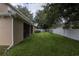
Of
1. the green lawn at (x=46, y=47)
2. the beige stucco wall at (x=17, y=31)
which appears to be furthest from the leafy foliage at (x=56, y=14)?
the beige stucco wall at (x=17, y=31)

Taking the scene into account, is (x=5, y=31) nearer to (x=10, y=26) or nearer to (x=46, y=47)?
(x=10, y=26)

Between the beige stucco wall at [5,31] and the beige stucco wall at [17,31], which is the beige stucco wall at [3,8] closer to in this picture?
the beige stucco wall at [5,31]

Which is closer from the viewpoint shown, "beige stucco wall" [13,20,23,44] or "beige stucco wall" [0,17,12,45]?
"beige stucco wall" [0,17,12,45]

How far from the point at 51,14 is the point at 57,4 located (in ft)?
0.76

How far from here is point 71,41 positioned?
454 cm

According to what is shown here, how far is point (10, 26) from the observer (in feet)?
15.1

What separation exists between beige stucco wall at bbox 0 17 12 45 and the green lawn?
0.21 m

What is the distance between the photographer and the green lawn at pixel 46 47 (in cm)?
448

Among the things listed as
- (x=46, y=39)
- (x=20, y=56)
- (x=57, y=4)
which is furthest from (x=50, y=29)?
(x=20, y=56)

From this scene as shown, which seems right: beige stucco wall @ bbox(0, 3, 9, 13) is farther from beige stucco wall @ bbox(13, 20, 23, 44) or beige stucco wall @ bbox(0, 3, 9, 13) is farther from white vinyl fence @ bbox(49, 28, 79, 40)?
white vinyl fence @ bbox(49, 28, 79, 40)

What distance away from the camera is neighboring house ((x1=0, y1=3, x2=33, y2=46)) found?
177 inches

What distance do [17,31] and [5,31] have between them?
36cm

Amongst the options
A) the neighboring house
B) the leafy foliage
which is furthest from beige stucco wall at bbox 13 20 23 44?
the leafy foliage

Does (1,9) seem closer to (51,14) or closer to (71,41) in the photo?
(51,14)
